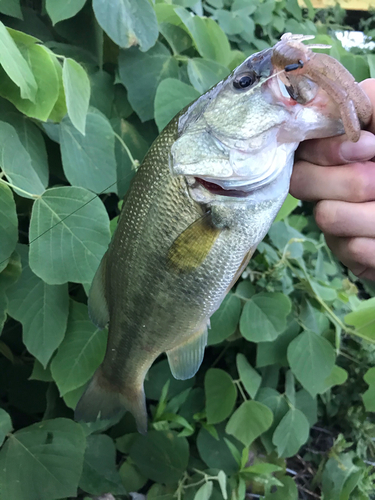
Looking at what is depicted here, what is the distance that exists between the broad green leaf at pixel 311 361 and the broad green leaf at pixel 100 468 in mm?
452

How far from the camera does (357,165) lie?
0.39 metres

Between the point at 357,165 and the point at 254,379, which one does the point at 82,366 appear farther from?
the point at 357,165

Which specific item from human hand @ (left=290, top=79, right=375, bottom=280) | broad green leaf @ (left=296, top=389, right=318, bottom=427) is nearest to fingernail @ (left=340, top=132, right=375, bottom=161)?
human hand @ (left=290, top=79, right=375, bottom=280)

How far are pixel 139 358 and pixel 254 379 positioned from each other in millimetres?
409

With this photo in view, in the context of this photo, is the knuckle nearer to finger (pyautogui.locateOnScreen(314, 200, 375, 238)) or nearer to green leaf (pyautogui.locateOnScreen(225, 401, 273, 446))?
finger (pyautogui.locateOnScreen(314, 200, 375, 238))

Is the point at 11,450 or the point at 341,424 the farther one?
the point at 341,424

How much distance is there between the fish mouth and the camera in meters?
0.42

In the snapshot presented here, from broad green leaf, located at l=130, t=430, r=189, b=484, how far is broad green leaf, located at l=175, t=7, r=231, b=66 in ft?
2.85

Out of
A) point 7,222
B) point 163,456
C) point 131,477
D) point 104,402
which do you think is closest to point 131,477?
point 131,477

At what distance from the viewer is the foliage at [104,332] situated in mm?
542

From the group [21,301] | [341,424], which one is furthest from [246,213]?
[341,424]

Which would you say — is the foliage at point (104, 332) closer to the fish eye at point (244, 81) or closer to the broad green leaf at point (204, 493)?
the broad green leaf at point (204, 493)

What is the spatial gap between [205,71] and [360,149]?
532mm

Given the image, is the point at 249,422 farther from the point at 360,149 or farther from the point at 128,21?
the point at 128,21
